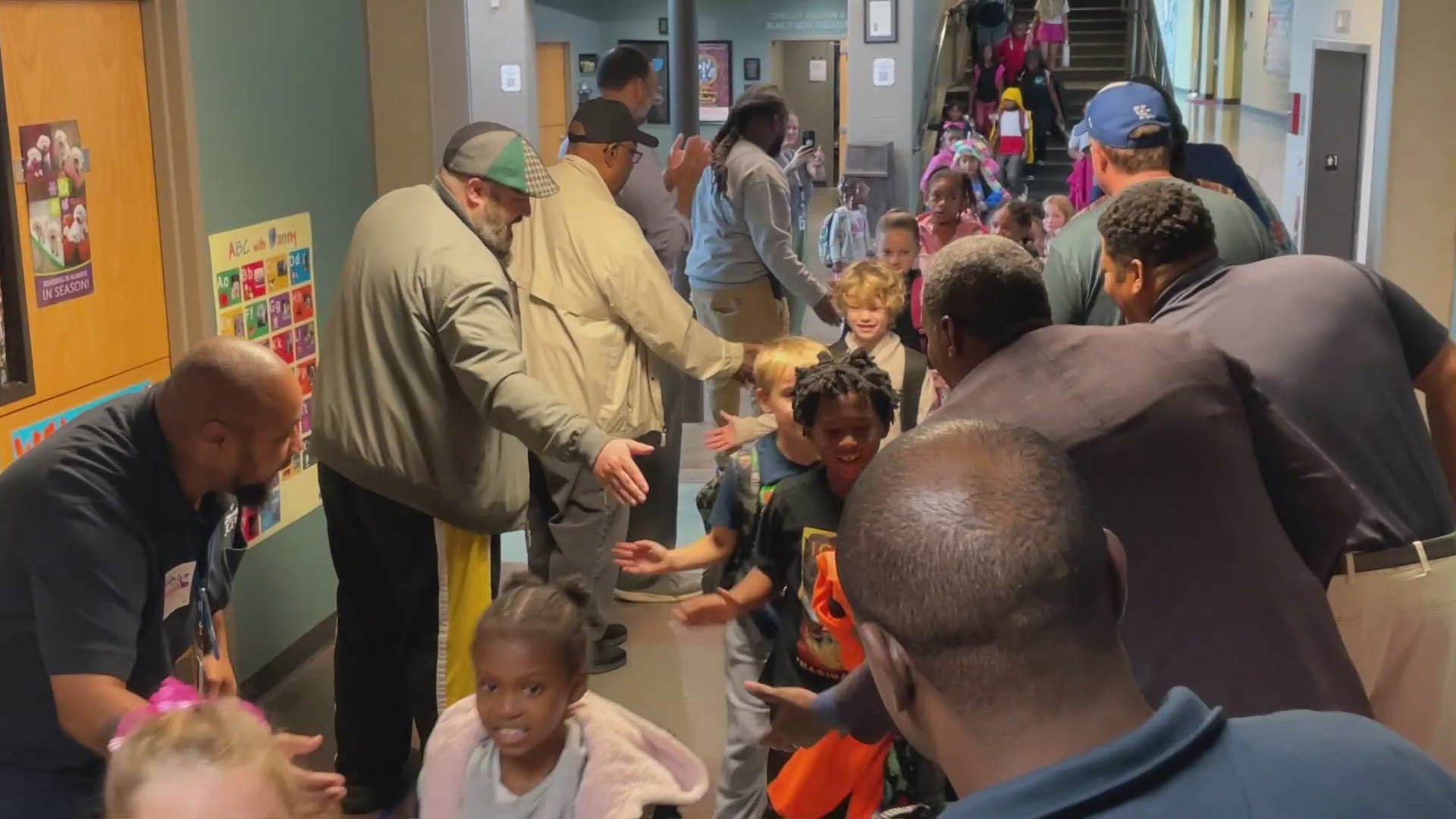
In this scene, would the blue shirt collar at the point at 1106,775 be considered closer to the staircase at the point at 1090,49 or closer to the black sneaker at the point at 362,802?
the black sneaker at the point at 362,802

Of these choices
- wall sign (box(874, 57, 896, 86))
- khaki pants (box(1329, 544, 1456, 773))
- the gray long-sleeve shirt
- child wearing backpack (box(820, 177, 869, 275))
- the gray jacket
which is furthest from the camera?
wall sign (box(874, 57, 896, 86))

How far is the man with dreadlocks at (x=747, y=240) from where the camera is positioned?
562 cm

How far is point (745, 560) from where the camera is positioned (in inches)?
122

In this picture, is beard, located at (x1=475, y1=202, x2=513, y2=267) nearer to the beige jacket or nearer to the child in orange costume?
the beige jacket

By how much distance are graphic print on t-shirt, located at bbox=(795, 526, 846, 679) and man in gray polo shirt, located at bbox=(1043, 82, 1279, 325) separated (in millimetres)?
790

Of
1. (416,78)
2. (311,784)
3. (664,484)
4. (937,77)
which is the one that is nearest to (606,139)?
(416,78)

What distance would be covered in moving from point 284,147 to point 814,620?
7.63ft

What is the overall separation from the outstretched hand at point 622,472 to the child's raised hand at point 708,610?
37 cm

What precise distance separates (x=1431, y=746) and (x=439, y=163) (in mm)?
3273

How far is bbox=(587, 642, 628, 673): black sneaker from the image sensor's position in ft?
15.3

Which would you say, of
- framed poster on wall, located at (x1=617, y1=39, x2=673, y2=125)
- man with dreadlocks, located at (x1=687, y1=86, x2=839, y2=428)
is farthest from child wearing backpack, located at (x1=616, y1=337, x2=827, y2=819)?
framed poster on wall, located at (x1=617, y1=39, x2=673, y2=125)

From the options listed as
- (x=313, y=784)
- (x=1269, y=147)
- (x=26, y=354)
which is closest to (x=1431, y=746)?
(x=313, y=784)

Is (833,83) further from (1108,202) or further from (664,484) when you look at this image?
(1108,202)

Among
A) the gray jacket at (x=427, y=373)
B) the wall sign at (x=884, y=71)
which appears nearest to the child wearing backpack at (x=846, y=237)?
the wall sign at (x=884, y=71)
